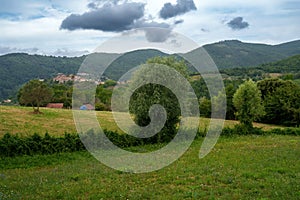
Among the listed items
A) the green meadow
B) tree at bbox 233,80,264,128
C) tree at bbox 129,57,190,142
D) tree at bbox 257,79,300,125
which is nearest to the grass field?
tree at bbox 129,57,190,142

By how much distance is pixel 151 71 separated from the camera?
37.8 m

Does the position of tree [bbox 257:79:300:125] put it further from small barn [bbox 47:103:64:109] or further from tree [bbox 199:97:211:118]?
small barn [bbox 47:103:64:109]

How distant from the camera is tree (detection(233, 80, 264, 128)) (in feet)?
164

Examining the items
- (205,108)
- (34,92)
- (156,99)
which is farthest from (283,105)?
(34,92)

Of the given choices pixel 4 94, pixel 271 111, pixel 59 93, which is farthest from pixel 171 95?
pixel 4 94

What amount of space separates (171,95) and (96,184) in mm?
23989

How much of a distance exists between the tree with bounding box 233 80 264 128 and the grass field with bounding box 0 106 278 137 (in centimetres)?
596

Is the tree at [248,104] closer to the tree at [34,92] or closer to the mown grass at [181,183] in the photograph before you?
the mown grass at [181,183]

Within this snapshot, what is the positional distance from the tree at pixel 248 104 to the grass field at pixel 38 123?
5959 millimetres

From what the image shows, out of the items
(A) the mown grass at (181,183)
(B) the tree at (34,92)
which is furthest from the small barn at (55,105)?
(A) the mown grass at (181,183)

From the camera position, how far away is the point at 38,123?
156 feet

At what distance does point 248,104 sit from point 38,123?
3205 centimetres

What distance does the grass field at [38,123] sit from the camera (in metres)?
42.1

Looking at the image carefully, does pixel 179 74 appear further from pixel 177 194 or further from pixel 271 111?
pixel 271 111
